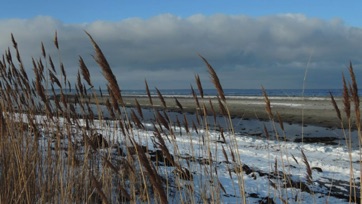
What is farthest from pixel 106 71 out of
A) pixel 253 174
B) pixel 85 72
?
pixel 253 174

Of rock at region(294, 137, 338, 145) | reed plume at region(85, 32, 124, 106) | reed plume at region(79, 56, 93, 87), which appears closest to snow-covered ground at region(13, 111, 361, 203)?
reed plume at region(79, 56, 93, 87)

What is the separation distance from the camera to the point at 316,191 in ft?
17.8

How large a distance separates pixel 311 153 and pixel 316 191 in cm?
521

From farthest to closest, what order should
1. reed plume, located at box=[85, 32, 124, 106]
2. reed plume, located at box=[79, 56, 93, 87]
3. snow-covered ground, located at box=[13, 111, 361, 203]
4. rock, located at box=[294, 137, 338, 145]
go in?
rock, located at box=[294, 137, 338, 145]
snow-covered ground, located at box=[13, 111, 361, 203]
reed plume, located at box=[79, 56, 93, 87]
reed plume, located at box=[85, 32, 124, 106]

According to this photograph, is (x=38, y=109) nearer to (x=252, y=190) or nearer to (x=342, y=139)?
(x=252, y=190)

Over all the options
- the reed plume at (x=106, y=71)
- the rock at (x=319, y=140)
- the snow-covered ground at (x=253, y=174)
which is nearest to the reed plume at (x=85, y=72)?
the reed plume at (x=106, y=71)

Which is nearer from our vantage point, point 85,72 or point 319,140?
point 85,72

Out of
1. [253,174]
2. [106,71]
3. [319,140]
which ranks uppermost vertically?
[106,71]

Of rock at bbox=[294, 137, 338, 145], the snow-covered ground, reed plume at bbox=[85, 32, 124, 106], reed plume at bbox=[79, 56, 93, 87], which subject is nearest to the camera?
reed plume at bbox=[85, 32, 124, 106]

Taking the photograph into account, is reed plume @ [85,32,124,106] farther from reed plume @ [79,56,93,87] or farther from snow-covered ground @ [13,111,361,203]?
snow-covered ground @ [13,111,361,203]

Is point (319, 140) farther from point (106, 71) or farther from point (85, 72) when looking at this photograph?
point (106, 71)

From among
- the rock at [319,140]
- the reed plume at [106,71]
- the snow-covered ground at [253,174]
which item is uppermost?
the reed plume at [106,71]

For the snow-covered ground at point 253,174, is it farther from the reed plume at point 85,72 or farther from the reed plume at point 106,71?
the reed plume at point 106,71

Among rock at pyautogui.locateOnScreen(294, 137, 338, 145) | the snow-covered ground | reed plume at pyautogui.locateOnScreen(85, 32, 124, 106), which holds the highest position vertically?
reed plume at pyautogui.locateOnScreen(85, 32, 124, 106)
